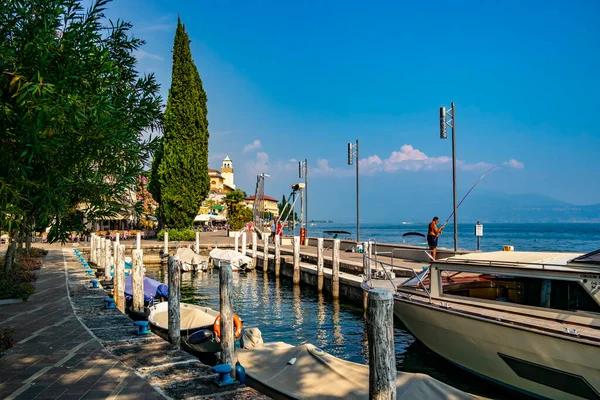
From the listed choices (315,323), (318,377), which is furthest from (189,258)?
(318,377)

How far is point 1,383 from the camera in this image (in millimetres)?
6316

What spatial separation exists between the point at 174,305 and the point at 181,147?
1374 inches

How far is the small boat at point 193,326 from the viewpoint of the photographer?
424 inches

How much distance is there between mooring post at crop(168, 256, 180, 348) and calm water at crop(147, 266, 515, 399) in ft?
15.6

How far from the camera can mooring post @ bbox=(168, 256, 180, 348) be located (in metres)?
9.22

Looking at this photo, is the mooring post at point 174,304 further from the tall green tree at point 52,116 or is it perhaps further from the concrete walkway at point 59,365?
the tall green tree at point 52,116

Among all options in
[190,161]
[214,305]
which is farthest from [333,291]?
[190,161]

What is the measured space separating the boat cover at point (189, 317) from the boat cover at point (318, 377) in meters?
3.43

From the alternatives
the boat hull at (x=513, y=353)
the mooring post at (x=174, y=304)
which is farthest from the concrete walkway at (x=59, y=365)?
the boat hull at (x=513, y=353)

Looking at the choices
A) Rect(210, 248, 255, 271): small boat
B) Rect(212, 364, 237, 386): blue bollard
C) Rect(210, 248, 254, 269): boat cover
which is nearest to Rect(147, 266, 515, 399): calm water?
Rect(210, 248, 255, 271): small boat

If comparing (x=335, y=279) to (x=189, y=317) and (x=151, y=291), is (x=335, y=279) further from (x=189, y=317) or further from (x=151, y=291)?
(x=189, y=317)

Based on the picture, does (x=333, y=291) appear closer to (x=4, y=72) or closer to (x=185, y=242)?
(x=4, y=72)

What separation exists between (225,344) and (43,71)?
4.98 metres

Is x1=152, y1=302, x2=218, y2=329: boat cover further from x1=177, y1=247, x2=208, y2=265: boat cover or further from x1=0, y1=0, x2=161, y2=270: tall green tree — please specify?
x1=177, y1=247, x2=208, y2=265: boat cover
